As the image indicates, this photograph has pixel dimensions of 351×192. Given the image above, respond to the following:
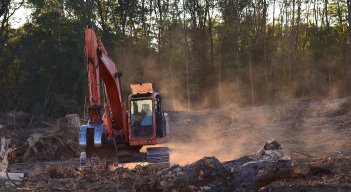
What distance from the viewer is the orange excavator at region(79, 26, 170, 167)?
1416 centimetres

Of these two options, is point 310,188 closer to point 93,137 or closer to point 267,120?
point 93,137

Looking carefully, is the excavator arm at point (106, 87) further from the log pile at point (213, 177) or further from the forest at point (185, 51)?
the forest at point (185, 51)

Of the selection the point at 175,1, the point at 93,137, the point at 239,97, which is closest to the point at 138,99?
the point at 93,137

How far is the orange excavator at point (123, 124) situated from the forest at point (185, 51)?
867 inches

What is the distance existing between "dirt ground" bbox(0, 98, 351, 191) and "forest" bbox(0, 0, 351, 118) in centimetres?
913

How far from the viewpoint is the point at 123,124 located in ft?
50.3

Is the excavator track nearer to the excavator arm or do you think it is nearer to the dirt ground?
the excavator arm

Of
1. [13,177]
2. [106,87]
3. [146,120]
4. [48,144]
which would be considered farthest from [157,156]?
[48,144]

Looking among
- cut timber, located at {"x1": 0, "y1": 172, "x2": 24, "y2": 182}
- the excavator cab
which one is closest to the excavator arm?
the excavator cab

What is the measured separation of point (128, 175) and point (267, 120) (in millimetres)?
17980

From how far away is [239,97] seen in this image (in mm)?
47031

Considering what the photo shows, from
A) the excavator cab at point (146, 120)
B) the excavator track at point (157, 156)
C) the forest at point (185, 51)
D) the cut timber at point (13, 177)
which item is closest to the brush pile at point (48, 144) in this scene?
the excavator cab at point (146, 120)

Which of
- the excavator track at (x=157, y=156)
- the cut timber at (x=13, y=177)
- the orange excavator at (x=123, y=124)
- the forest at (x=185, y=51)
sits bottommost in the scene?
the cut timber at (x=13, y=177)

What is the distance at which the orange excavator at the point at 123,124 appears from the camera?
1416 cm
